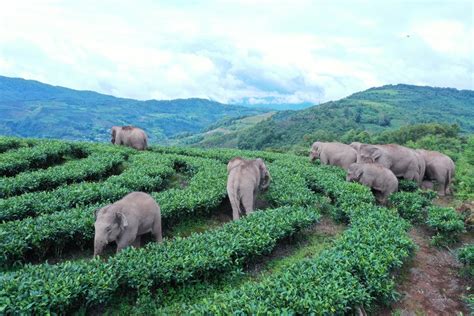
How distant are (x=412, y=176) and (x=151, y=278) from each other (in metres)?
12.8

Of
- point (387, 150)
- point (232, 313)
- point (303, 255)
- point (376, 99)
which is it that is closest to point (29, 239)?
point (232, 313)

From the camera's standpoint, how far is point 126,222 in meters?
8.79

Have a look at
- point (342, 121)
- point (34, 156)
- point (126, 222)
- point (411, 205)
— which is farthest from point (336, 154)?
point (342, 121)

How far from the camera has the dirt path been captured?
8070 mm

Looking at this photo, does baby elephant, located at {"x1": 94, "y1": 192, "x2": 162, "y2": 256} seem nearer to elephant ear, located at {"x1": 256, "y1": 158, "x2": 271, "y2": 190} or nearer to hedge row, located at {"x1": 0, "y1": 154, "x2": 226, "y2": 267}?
hedge row, located at {"x1": 0, "y1": 154, "x2": 226, "y2": 267}

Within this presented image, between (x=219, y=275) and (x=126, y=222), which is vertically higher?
(x=126, y=222)

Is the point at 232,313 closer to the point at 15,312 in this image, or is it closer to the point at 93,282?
the point at 93,282

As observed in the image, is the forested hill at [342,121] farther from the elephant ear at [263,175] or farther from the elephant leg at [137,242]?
the elephant leg at [137,242]

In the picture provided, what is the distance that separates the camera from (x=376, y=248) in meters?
8.95

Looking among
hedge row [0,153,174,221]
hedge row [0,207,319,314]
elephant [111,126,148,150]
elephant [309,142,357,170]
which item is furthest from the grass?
elephant [111,126,148,150]

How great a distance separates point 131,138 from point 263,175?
40.4ft

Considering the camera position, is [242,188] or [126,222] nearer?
[126,222]

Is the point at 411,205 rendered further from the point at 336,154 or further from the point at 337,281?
the point at 337,281

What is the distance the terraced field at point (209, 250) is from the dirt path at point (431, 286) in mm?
408
